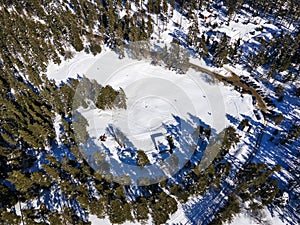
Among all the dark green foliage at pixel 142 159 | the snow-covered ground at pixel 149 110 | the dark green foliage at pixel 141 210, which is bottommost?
the dark green foliage at pixel 141 210

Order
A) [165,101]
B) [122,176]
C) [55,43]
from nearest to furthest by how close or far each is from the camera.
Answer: [122,176] → [165,101] → [55,43]

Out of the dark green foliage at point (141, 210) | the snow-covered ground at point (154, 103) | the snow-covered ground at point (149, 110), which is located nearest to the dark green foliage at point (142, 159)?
the snow-covered ground at point (149, 110)

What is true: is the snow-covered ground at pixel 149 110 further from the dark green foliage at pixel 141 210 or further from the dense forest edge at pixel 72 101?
the dark green foliage at pixel 141 210

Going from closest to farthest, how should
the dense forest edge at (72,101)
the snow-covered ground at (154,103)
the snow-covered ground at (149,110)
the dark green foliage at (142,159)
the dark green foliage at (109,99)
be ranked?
1. the dense forest edge at (72,101)
2. the dark green foliage at (142,159)
3. the snow-covered ground at (149,110)
4. the snow-covered ground at (154,103)
5. the dark green foliage at (109,99)

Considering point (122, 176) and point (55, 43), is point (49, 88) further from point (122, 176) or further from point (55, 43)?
point (122, 176)

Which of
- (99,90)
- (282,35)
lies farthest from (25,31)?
(282,35)

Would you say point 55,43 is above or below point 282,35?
above

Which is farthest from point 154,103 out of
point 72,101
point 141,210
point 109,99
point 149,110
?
point 141,210

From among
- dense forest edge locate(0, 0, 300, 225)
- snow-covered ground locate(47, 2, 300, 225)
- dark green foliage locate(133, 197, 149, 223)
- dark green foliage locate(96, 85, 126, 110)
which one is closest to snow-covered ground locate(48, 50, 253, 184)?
snow-covered ground locate(47, 2, 300, 225)

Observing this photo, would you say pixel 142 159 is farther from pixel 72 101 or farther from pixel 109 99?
pixel 72 101

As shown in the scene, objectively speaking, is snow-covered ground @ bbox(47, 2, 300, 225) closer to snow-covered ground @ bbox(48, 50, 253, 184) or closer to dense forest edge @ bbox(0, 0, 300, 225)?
snow-covered ground @ bbox(48, 50, 253, 184)

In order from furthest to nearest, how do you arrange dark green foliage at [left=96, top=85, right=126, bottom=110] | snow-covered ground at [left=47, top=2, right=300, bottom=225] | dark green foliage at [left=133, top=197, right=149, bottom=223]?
dark green foliage at [left=96, top=85, right=126, bottom=110]
snow-covered ground at [left=47, top=2, right=300, bottom=225]
dark green foliage at [left=133, top=197, right=149, bottom=223]
